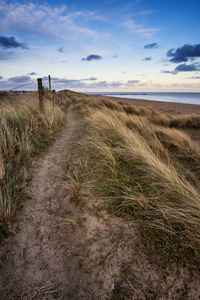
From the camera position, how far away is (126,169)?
2.92 meters

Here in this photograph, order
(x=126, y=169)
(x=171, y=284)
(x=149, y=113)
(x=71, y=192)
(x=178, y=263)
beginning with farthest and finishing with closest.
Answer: (x=149, y=113)
(x=126, y=169)
(x=71, y=192)
(x=178, y=263)
(x=171, y=284)

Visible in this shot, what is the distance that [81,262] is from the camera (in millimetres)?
1539

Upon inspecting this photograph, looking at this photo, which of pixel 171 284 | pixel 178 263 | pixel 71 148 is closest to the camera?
pixel 171 284

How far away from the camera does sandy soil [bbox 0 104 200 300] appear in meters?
1.32

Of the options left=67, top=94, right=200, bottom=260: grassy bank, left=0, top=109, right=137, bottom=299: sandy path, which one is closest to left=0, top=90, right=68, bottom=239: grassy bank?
left=0, top=109, right=137, bottom=299: sandy path

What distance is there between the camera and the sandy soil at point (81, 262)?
4.33 feet

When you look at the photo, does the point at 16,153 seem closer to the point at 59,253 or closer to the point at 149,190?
the point at 59,253

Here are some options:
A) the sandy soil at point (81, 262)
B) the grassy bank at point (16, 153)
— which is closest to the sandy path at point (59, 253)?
the sandy soil at point (81, 262)

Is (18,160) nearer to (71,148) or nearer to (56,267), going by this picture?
(71,148)

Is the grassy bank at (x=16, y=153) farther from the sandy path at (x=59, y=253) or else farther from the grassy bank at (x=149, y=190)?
the grassy bank at (x=149, y=190)

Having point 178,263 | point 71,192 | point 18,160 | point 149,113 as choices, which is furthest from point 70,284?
point 149,113

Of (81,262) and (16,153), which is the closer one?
(81,262)

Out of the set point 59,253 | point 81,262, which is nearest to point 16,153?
point 59,253

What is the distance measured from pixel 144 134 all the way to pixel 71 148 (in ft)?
8.15
